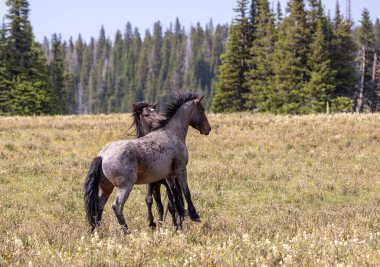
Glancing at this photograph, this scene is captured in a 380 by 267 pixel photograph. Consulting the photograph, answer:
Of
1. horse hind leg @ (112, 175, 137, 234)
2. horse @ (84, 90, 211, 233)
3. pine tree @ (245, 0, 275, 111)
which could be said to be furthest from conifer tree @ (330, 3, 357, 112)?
horse hind leg @ (112, 175, 137, 234)

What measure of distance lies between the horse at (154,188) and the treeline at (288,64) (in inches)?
1444

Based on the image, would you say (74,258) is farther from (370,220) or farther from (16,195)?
(16,195)

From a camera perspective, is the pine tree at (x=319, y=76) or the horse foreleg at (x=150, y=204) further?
the pine tree at (x=319, y=76)

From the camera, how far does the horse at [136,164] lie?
7.57 meters

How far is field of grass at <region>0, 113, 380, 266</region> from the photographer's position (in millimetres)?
5586

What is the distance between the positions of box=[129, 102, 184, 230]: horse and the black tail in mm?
1330


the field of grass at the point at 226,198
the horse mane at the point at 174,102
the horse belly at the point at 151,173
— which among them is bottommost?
the field of grass at the point at 226,198

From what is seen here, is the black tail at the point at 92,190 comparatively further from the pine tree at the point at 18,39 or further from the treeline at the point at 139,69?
the treeline at the point at 139,69

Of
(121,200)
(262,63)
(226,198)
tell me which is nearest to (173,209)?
(121,200)

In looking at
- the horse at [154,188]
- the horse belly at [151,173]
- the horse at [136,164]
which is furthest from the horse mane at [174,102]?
the horse belly at [151,173]

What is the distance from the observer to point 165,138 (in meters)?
8.46

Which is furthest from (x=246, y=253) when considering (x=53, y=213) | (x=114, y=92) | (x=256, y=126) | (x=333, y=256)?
(x=114, y=92)

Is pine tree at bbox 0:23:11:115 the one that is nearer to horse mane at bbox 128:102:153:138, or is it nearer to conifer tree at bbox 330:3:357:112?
conifer tree at bbox 330:3:357:112

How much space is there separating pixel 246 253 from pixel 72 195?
8.15 metres
